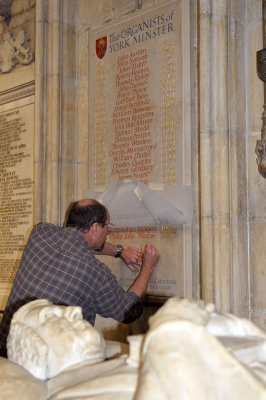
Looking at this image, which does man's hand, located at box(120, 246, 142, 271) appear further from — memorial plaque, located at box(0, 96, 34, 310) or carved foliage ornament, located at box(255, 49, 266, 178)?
memorial plaque, located at box(0, 96, 34, 310)

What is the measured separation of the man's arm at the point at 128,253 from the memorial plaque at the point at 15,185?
35.8 inches

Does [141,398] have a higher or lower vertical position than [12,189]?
lower

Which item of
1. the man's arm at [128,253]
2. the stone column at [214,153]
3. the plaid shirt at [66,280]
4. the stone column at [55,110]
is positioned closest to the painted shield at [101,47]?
the stone column at [55,110]

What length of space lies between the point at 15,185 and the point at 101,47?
3.97ft

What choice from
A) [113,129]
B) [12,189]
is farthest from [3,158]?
[113,129]

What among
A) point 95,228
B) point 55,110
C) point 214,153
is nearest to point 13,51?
point 55,110

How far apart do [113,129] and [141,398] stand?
2.53 meters

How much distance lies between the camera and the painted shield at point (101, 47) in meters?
3.62

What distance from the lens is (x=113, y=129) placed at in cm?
350

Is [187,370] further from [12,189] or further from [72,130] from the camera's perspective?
[12,189]

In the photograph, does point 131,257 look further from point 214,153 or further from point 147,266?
point 214,153

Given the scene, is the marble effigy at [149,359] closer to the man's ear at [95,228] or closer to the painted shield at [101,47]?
the man's ear at [95,228]

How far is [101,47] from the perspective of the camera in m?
3.64

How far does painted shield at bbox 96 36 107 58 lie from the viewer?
362cm
